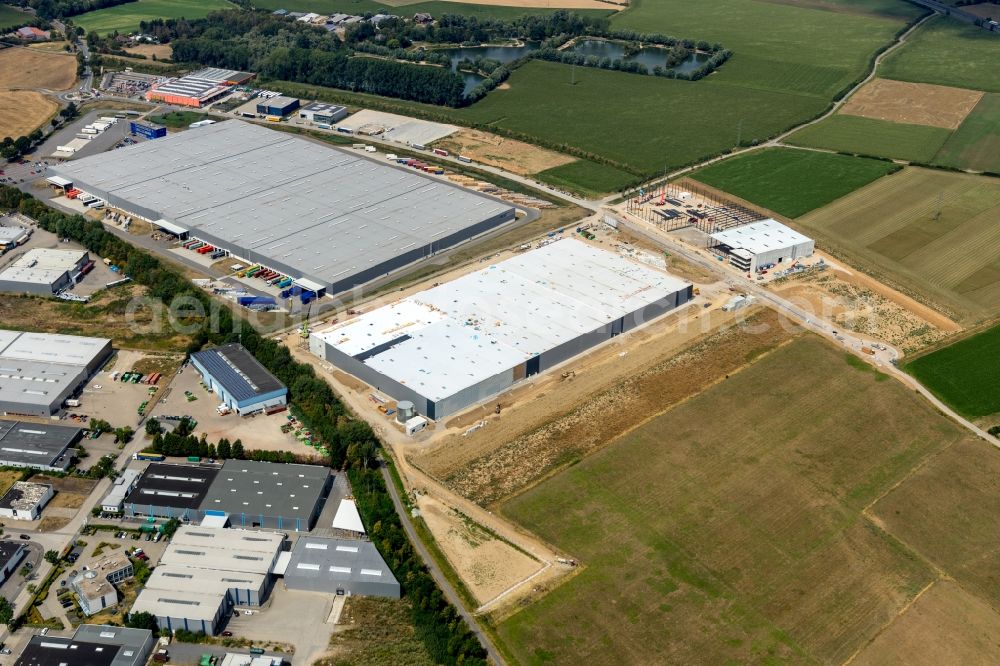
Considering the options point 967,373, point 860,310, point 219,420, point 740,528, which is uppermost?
point 219,420

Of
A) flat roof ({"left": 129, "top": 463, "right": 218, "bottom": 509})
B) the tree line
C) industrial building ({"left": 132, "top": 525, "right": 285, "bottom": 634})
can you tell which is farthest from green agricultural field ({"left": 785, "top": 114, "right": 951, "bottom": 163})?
industrial building ({"left": 132, "top": 525, "right": 285, "bottom": 634})

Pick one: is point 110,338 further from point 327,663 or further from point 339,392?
point 327,663

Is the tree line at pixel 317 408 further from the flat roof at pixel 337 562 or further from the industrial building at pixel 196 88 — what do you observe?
the industrial building at pixel 196 88

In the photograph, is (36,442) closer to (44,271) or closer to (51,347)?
(51,347)

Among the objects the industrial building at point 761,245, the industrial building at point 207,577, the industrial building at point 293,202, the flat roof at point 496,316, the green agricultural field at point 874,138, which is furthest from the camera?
the green agricultural field at point 874,138

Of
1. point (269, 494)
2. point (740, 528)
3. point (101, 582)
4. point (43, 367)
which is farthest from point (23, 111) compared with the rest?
point (740, 528)

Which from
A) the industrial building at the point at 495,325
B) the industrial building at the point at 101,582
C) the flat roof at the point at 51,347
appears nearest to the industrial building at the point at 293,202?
the industrial building at the point at 495,325
